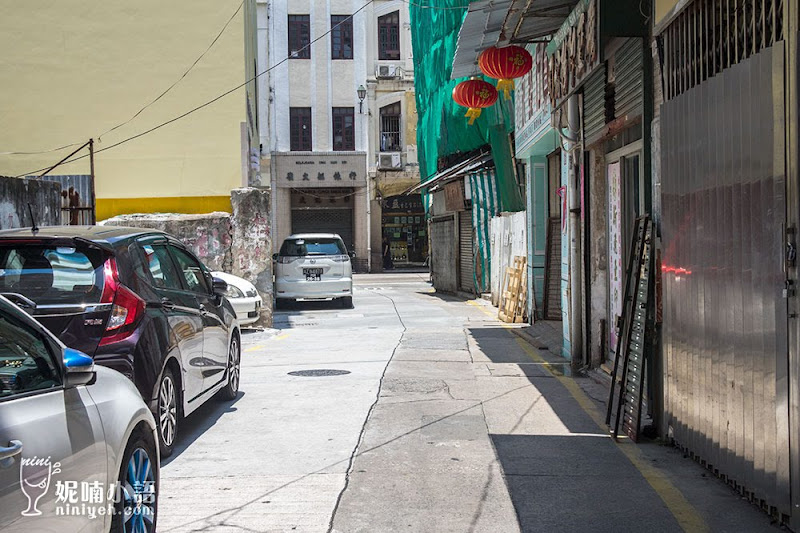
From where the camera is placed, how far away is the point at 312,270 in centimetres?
2023

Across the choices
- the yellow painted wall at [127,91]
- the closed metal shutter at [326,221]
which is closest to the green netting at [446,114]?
the yellow painted wall at [127,91]

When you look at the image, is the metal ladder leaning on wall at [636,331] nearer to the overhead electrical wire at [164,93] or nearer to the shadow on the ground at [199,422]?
the shadow on the ground at [199,422]

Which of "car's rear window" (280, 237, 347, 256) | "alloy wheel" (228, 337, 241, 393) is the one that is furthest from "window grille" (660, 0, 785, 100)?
"car's rear window" (280, 237, 347, 256)

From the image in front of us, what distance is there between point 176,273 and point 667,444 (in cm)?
423

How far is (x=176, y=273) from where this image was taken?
24.5ft

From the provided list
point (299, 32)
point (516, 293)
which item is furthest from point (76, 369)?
point (299, 32)

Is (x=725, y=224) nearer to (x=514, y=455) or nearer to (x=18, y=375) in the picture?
(x=514, y=455)

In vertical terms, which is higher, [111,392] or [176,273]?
[176,273]

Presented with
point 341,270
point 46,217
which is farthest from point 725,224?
point 341,270

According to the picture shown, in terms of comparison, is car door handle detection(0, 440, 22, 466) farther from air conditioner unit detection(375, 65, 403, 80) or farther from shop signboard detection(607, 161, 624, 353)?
air conditioner unit detection(375, 65, 403, 80)

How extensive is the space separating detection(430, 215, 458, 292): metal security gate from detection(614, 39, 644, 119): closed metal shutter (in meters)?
16.4

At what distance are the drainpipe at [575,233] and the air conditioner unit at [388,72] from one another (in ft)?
100

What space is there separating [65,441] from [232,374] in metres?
5.44

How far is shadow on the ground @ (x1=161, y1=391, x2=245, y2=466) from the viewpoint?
6.81 meters
